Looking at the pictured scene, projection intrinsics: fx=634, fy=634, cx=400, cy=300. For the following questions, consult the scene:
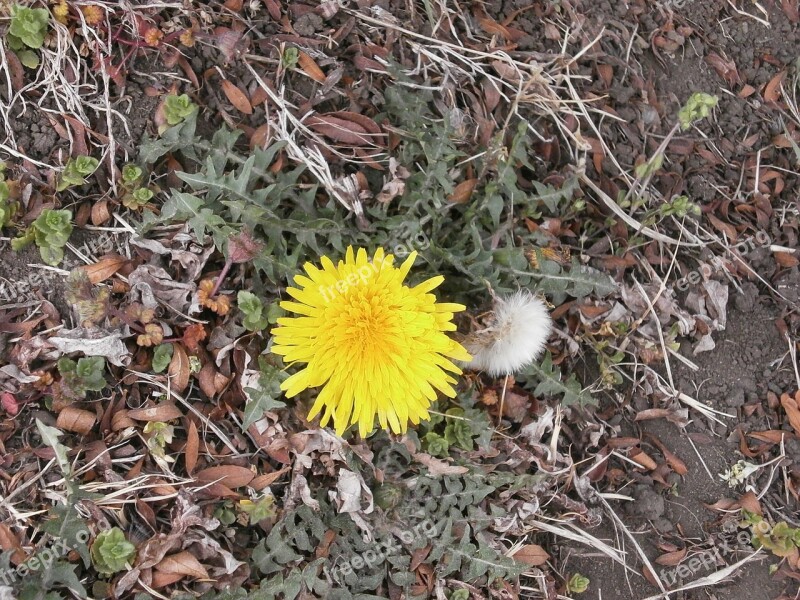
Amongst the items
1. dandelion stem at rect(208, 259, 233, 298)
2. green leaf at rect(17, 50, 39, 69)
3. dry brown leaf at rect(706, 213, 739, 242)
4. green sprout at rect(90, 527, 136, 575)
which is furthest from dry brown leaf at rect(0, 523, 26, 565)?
dry brown leaf at rect(706, 213, 739, 242)

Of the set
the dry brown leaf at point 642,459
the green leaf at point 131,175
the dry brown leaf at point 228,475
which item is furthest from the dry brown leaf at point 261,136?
the dry brown leaf at point 642,459

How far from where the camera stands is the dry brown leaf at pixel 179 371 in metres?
2.51

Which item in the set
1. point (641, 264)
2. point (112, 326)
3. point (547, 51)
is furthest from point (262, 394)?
point (547, 51)

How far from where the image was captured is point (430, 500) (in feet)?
8.79

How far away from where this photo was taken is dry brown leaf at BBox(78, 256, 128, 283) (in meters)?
2.50

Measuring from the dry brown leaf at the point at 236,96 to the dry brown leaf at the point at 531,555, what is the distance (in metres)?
2.24

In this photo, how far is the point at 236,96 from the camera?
2.73 meters

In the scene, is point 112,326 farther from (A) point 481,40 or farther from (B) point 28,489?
(A) point 481,40

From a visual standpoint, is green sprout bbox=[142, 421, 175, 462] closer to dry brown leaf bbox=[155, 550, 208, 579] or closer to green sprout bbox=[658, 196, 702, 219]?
dry brown leaf bbox=[155, 550, 208, 579]

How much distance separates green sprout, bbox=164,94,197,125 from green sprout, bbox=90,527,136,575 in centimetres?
160

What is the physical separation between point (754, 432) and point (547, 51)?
83.2 inches

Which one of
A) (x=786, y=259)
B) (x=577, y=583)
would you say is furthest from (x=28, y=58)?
Result: (x=786, y=259)

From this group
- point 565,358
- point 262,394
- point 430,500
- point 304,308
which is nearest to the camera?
point 304,308

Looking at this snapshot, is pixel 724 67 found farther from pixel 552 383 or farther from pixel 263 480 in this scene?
pixel 263 480
